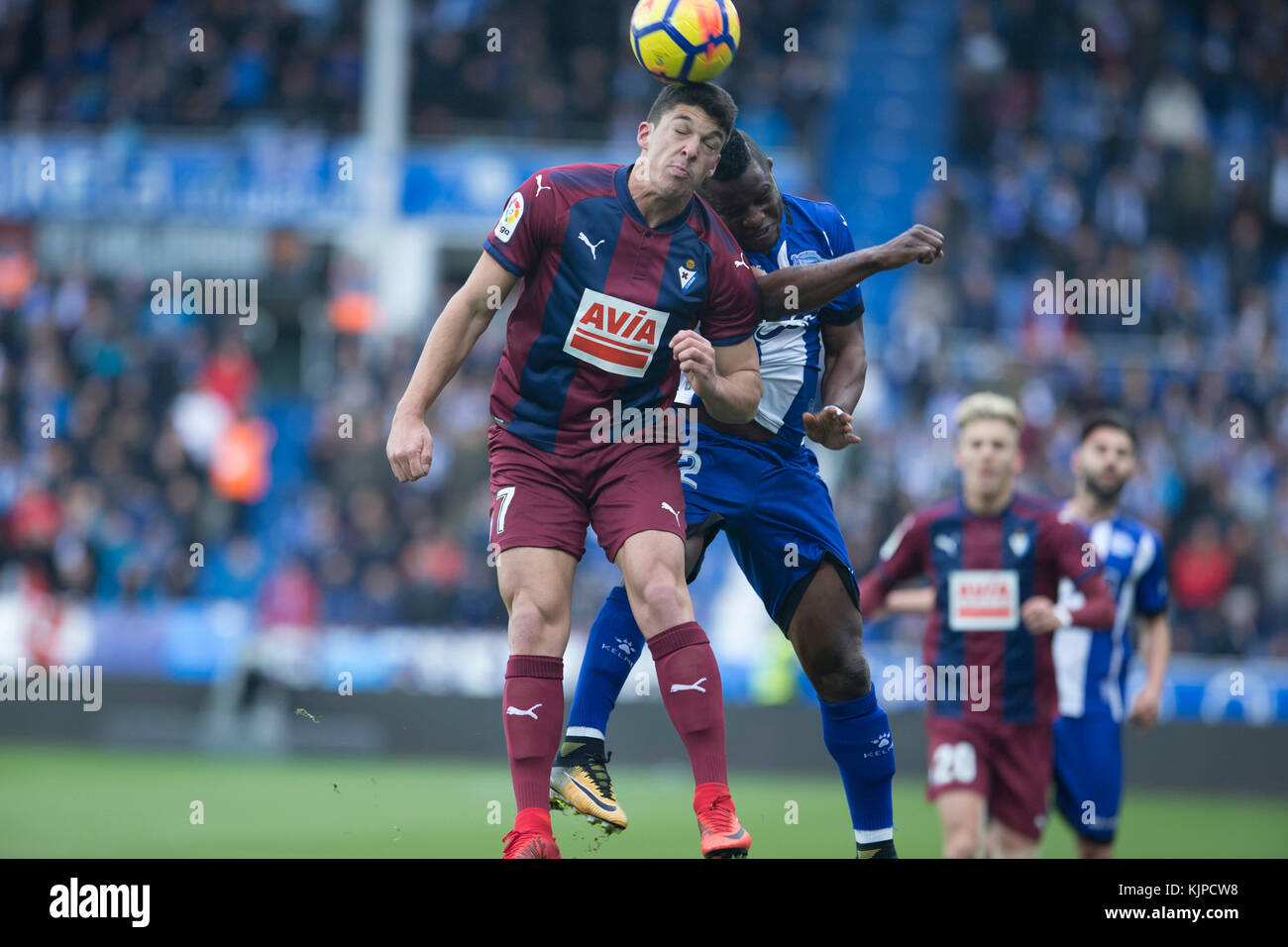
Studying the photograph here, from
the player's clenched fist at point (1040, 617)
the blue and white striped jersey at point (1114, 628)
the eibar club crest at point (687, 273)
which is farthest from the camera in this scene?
the blue and white striped jersey at point (1114, 628)

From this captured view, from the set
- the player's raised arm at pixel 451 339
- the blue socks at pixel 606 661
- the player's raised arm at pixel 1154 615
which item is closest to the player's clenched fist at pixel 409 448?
the player's raised arm at pixel 451 339

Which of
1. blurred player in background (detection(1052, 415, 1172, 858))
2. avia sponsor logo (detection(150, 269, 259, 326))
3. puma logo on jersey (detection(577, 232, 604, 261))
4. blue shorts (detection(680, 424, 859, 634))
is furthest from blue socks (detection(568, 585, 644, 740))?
avia sponsor logo (detection(150, 269, 259, 326))

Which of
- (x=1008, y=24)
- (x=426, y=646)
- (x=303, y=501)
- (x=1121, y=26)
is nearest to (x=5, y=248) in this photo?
(x=303, y=501)

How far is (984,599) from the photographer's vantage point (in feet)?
25.2

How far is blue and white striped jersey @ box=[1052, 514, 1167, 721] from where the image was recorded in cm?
809

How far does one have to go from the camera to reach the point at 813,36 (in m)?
22.1

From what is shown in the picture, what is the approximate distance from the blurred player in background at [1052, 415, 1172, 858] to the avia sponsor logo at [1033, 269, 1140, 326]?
10244 millimetres

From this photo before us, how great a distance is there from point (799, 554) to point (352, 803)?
8.11m

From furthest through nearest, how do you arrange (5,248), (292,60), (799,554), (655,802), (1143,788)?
(292,60)
(5,248)
(1143,788)
(655,802)
(799,554)

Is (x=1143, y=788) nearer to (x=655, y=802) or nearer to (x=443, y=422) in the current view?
(x=655, y=802)

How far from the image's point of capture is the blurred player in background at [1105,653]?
313 inches

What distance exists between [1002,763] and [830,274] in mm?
3092

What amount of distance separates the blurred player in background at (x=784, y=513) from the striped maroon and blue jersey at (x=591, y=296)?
39cm

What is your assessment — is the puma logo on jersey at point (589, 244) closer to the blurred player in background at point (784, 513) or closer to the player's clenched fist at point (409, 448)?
the blurred player in background at point (784, 513)
